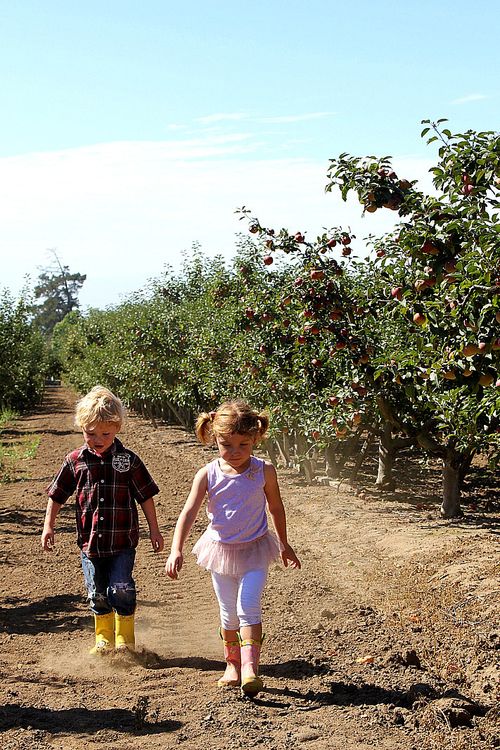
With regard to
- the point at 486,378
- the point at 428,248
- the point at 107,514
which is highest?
the point at 428,248

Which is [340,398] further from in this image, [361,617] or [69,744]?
[69,744]

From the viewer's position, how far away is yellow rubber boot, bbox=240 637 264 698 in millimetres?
3723

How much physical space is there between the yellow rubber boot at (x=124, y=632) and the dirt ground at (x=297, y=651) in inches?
4.0

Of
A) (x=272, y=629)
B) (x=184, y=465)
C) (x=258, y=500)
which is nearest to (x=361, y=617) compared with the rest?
(x=272, y=629)

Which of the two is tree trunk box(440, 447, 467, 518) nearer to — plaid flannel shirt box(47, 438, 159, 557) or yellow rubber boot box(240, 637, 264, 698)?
plaid flannel shirt box(47, 438, 159, 557)

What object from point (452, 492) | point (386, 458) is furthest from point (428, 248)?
point (386, 458)

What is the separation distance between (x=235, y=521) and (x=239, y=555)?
0.53 ft

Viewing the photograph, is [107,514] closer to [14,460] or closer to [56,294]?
[14,460]

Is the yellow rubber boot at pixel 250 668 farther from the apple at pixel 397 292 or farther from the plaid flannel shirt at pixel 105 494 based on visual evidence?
the apple at pixel 397 292

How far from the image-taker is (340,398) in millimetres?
7875

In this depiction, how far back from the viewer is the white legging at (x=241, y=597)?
3918 millimetres

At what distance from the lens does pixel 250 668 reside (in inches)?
149

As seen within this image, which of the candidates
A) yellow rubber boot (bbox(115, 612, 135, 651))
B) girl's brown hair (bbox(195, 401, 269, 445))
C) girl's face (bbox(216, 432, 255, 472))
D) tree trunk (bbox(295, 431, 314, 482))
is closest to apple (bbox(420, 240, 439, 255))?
girl's brown hair (bbox(195, 401, 269, 445))

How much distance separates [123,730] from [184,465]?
9664 mm
